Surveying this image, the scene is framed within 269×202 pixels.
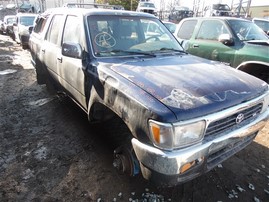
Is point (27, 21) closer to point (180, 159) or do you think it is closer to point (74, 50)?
point (74, 50)

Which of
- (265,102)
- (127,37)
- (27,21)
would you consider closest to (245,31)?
(265,102)

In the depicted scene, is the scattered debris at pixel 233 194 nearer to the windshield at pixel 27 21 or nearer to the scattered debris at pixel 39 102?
the scattered debris at pixel 39 102

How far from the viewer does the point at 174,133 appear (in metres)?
1.97

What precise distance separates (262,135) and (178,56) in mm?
2016

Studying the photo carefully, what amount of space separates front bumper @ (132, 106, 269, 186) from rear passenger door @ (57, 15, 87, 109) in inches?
54.9

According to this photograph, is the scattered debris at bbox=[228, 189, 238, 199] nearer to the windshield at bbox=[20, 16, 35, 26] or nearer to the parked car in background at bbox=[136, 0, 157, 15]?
the windshield at bbox=[20, 16, 35, 26]

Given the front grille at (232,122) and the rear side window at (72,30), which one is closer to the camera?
the front grille at (232,122)

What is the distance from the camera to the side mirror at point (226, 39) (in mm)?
5062

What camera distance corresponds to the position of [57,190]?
2.68 metres

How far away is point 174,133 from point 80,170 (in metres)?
1.55

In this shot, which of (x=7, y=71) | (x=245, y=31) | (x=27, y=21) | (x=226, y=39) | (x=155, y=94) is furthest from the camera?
(x=27, y=21)

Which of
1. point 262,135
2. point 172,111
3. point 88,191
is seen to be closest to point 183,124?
point 172,111

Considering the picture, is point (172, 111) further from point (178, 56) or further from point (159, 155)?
point (178, 56)

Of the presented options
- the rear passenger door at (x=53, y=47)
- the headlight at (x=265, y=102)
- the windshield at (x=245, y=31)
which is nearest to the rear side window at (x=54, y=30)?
the rear passenger door at (x=53, y=47)
